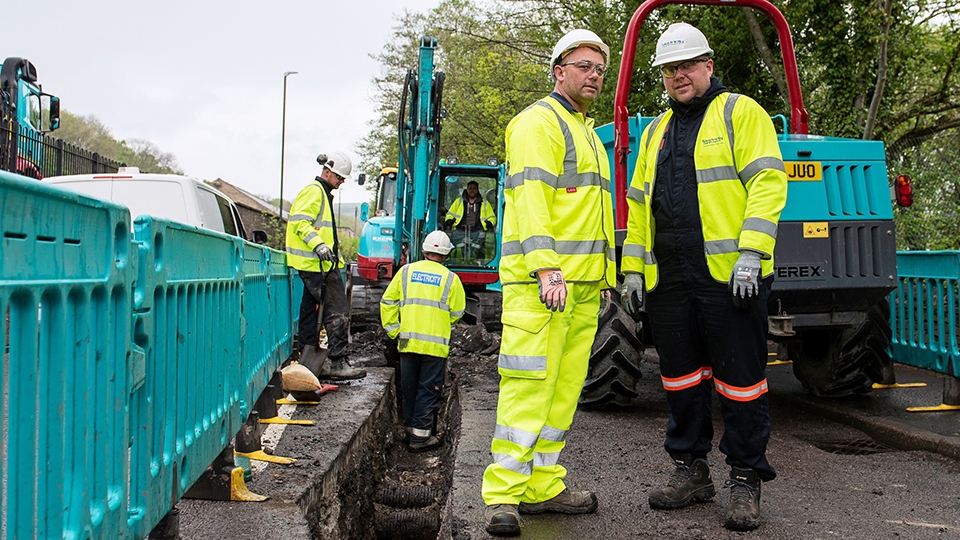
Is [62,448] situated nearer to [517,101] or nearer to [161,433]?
[161,433]

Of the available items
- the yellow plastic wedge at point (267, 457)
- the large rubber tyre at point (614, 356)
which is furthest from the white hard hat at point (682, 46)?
the yellow plastic wedge at point (267, 457)

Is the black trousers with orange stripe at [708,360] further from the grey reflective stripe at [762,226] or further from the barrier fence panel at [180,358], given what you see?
the barrier fence panel at [180,358]

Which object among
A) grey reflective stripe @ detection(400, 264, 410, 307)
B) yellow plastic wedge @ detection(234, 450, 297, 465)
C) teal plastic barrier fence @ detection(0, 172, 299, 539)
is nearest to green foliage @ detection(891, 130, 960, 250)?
grey reflective stripe @ detection(400, 264, 410, 307)

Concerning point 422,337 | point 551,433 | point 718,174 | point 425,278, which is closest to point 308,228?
point 425,278

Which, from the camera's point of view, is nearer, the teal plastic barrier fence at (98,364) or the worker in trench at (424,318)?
the teal plastic barrier fence at (98,364)

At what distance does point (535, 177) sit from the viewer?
3.69 metres

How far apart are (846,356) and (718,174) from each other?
3317 millimetres

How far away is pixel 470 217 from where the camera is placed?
41.2 ft

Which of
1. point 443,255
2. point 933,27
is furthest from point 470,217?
→ point 933,27

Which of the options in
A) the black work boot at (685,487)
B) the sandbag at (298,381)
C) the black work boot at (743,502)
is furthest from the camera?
the sandbag at (298,381)

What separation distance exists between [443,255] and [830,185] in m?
3.37

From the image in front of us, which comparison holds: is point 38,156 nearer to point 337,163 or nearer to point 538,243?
point 337,163

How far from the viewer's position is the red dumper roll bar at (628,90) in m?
5.61

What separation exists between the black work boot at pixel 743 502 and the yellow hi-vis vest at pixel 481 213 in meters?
8.91
